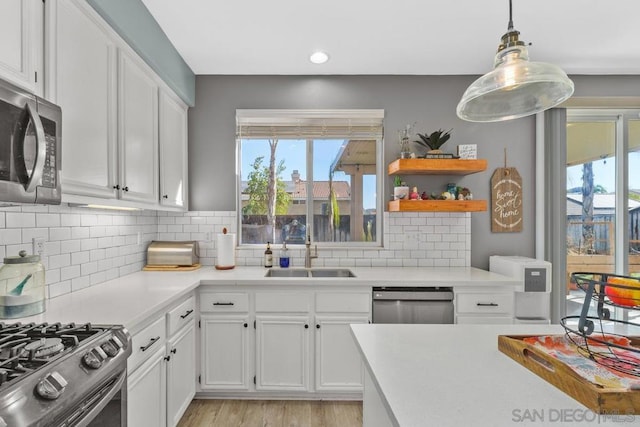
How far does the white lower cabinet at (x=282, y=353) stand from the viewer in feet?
8.32

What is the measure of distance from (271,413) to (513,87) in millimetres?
2431

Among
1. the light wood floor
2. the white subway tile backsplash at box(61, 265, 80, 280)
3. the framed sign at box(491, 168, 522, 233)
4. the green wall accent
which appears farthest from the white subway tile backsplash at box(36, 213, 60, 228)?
the framed sign at box(491, 168, 522, 233)

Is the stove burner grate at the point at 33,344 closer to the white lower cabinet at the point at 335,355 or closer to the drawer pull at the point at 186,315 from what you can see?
the drawer pull at the point at 186,315

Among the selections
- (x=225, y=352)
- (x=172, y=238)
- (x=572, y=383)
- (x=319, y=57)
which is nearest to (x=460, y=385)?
(x=572, y=383)

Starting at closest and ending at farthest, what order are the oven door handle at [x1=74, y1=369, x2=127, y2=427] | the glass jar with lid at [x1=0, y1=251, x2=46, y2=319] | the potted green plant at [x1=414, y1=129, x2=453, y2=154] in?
the oven door handle at [x1=74, y1=369, x2=127, y2=427]
the glass jar with lid at [x1=0, y1=251, x2=46, y2=319]
the potted green plant at [x1=414, y1=129, x2=453, y2=154]

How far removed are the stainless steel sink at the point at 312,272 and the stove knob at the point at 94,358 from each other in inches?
70.9

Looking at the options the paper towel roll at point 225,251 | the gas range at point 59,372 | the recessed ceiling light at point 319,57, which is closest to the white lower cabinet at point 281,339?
the paper towel roll at point 225,251

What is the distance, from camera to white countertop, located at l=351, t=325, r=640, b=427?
28.8 inches

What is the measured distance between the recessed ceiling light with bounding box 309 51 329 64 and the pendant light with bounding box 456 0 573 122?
1662 millimetres

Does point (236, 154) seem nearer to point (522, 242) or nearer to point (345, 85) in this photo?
point (345, 85)

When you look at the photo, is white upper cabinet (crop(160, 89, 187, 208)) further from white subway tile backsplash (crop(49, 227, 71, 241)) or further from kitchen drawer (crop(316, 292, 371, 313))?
kitchen drawer (crop(316, 292, 371, 313))

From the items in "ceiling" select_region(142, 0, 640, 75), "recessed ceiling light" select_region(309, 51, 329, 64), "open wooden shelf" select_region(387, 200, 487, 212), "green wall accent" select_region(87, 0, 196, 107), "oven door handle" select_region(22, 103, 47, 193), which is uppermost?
"ceiling" select_region(142, 0, 640, 75)

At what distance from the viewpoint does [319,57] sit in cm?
280

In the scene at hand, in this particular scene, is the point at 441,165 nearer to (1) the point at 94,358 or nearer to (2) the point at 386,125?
(2) the point at 386,125
